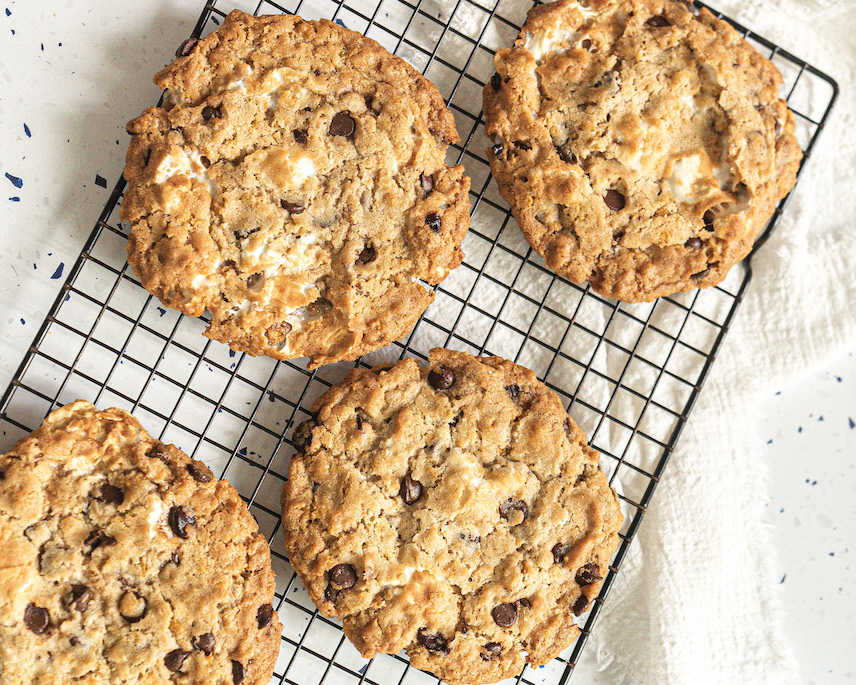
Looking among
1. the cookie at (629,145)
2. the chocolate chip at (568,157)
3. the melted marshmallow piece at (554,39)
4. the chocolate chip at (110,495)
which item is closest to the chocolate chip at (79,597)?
the chocolate chip at (110,495)

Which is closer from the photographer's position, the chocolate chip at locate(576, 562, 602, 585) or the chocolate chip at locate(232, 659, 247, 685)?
the chocolate chip at locate(232, 659, 247, 685)

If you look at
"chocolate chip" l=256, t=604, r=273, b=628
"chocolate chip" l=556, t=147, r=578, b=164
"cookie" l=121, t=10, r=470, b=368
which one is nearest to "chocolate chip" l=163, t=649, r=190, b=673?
"chocolate chip" l=256, t=604, r=273, b=628

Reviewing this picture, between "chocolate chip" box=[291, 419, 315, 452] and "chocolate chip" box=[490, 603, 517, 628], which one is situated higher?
"chocolate chip" box=[291, 419, 315, 452]

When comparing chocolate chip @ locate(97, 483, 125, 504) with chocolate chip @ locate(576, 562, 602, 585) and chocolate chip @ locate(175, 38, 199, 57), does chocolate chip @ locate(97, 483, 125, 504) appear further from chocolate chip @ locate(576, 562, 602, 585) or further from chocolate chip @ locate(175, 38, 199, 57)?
chocolate chip @ locate(576, 562, 602, 585)

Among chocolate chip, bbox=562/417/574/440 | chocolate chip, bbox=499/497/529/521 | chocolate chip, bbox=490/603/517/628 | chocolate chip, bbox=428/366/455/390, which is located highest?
chocolate chip, bbox=562/417/574/440

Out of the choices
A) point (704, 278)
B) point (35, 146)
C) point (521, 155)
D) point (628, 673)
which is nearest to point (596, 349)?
point (704, 278)

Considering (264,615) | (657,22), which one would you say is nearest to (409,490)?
(264,615)

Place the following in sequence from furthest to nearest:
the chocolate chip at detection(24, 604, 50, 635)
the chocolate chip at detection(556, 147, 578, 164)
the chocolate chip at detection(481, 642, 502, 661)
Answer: the chocolate chip at detection(556, 147, 578, 164) < the chocolate chip at detection(481, 642, 502, 661) < the chocolate chip at detection(24, 604, 50, 635)
